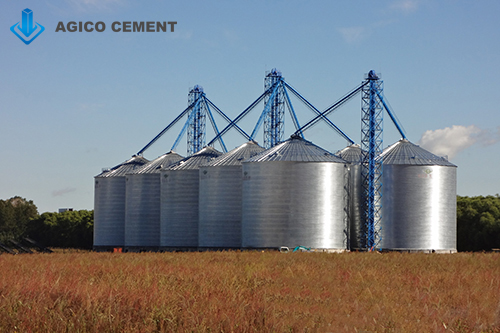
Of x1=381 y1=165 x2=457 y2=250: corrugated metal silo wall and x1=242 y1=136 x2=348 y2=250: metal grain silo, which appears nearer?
x1=242 y1=136 x2=348 y2=250: metal grain silo

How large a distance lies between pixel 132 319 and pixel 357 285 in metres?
8.93

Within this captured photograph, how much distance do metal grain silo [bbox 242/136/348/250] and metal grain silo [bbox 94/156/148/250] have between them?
3506cm

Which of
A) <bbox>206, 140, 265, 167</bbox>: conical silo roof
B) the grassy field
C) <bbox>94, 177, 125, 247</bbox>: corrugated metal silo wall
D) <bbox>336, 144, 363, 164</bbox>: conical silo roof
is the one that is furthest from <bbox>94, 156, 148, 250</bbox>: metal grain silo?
the grassy field

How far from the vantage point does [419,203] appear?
7856 centimetres

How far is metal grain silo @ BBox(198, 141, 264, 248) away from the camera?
83.3 metres

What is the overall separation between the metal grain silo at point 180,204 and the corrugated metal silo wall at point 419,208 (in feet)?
91.2

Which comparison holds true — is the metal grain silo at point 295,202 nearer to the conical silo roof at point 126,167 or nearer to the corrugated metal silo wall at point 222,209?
the corrugated metal silo wall at point 222,209

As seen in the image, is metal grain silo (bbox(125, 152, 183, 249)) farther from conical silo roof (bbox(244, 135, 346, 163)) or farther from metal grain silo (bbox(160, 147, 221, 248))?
conical silo roof (bbox(244, 135, 346, 163))

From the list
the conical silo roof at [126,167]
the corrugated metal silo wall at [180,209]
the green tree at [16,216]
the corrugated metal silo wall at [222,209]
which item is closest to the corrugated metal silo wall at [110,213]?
the conical silo roof at [126,167]

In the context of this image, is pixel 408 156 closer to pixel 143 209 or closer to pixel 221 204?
pixel 221 204

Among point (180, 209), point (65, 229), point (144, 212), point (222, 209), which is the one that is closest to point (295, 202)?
point (222, 209)

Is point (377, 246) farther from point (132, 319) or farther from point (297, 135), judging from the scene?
point (132, 319)

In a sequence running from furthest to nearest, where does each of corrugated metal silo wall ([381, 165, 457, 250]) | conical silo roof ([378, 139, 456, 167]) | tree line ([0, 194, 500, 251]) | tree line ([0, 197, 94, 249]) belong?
1. tree line ([0, 197, 94, 249])
2. tree line ([0, 194, 500, 251])
3. conical silo roof ([378, 139, 456, 167])
4. corrugated metal silo wall ([381, 165, 457, 250])

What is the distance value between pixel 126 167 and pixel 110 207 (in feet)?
25.2
